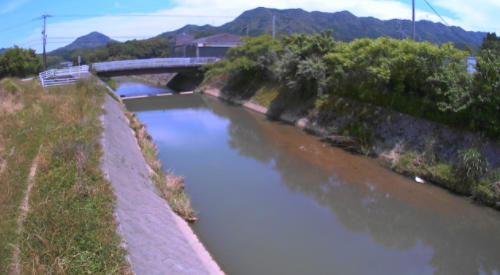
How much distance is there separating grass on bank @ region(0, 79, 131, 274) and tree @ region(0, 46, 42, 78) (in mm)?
32460

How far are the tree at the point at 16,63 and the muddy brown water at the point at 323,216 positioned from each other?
1202 inches

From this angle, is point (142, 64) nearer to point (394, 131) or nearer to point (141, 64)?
point (141, 64)

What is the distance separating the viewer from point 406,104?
17.8m

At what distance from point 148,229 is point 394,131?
515 inches

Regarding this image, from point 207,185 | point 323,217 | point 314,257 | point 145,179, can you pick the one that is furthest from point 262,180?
point 314,257

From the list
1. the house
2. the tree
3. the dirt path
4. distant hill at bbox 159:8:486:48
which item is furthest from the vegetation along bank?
distant hill at bbox 159:8:486:48

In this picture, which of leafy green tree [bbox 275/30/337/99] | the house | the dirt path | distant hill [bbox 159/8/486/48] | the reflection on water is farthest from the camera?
distant hill [bbox 159/8/486/48]

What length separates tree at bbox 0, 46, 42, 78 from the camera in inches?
1613

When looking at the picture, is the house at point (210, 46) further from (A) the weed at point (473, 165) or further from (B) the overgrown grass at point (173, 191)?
(A) the weed at point (473, 165)

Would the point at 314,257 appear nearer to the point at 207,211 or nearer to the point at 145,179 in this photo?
the point at 207,211

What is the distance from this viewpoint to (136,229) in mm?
7660

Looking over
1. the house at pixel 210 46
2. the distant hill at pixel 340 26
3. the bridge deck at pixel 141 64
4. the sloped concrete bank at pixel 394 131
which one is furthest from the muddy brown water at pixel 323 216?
the distant hill at pixel 340 26

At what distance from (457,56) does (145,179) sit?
44.2ft

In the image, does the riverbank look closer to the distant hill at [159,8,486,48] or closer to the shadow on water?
the shadow on water
